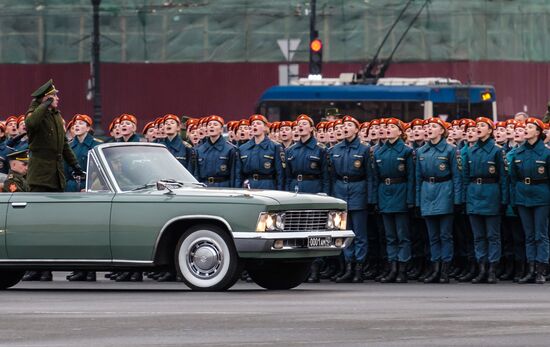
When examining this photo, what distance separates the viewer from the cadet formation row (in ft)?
71.9

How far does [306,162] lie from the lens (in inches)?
878

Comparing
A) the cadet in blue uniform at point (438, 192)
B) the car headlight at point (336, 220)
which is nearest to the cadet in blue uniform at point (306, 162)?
the cadet in blue uniform at point (438, 192)

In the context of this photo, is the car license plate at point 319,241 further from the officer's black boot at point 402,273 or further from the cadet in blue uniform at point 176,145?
the cadet in blue uniform at point 176,145

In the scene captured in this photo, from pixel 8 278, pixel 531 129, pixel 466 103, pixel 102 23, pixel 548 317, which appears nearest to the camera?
pixel 548 317

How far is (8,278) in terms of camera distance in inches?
765

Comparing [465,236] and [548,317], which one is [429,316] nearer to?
[548,317]

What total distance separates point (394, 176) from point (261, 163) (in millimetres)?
1586

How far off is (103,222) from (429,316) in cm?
449

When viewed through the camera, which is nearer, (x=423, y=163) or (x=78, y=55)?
(x=423, y=163)

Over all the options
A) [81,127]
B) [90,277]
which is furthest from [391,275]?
[81,127]

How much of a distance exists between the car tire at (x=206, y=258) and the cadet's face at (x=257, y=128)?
4467mm

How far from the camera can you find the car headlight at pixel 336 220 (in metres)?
18.4

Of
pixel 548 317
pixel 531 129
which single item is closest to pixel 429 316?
pixel 548 317

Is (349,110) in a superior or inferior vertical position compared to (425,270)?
superior
